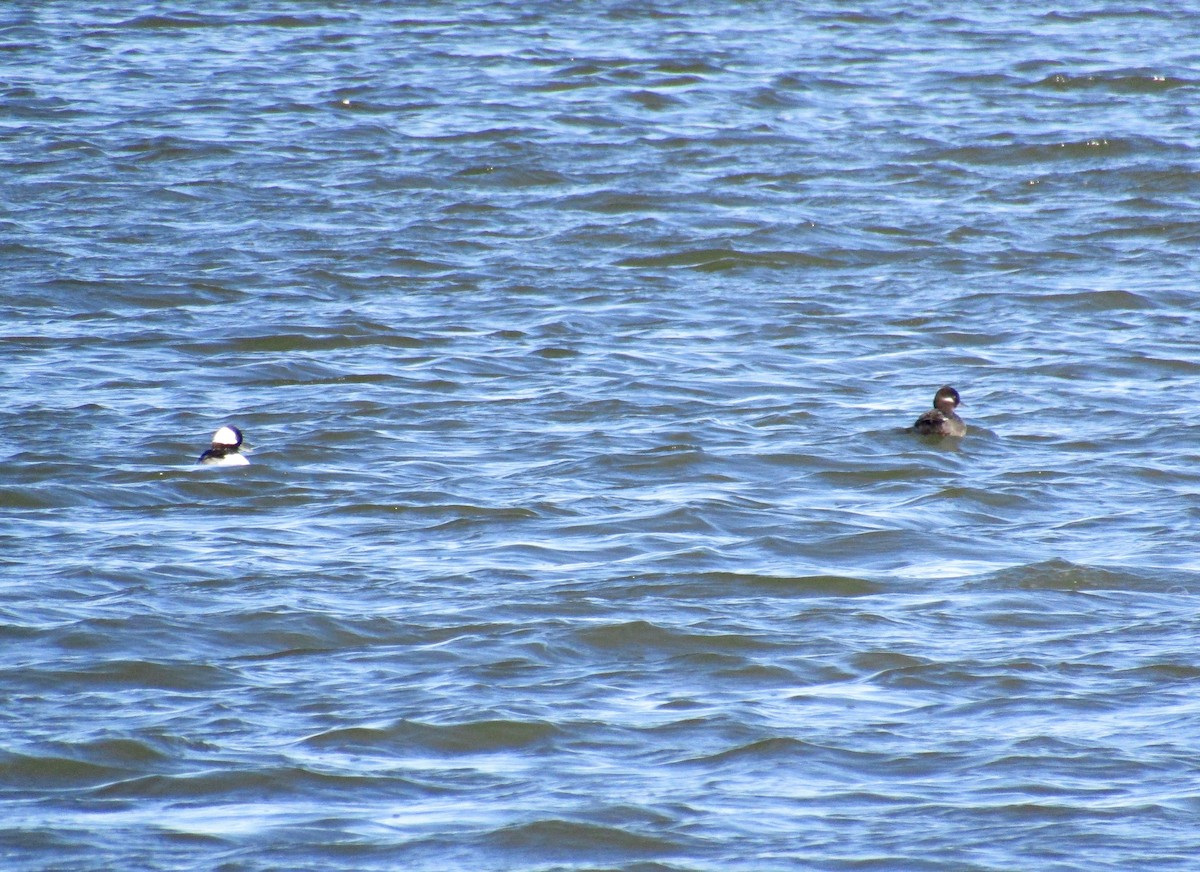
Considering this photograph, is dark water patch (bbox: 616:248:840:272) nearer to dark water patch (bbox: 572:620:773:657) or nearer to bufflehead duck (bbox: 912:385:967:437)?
bufflehead duck (bbox: 912:385:967:437)

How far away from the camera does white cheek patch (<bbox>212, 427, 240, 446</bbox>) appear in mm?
10125

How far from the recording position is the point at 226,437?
1013cm

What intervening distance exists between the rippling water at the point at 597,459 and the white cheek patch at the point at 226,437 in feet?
0.98

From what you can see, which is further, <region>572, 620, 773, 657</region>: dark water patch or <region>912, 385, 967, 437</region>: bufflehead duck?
<region>912, 385, 967, 437</region>: bufflehead duck

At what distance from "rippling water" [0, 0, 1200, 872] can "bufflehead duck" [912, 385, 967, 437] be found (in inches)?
4.0

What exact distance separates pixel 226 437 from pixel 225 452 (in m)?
0.08

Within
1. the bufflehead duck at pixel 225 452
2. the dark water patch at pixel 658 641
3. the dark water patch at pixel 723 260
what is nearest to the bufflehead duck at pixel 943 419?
the dark water patch at pixel 658 641

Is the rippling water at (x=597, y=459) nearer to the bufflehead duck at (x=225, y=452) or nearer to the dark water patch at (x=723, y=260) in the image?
the dark water patch at (x=723, y=260)

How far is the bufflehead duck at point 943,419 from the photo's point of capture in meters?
10.8

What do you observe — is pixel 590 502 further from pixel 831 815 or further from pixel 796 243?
pixel 796 243

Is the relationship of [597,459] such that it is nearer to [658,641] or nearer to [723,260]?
[658,641]

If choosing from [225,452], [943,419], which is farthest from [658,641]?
[943,419]

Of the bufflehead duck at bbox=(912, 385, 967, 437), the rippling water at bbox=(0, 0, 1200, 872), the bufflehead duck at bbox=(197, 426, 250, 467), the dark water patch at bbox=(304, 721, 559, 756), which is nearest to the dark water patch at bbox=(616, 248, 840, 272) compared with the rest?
the rippling water at bbox=(0, 0, 1200, 872)

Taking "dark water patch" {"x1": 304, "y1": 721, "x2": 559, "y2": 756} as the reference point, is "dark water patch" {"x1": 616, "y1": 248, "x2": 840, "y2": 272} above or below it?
below
